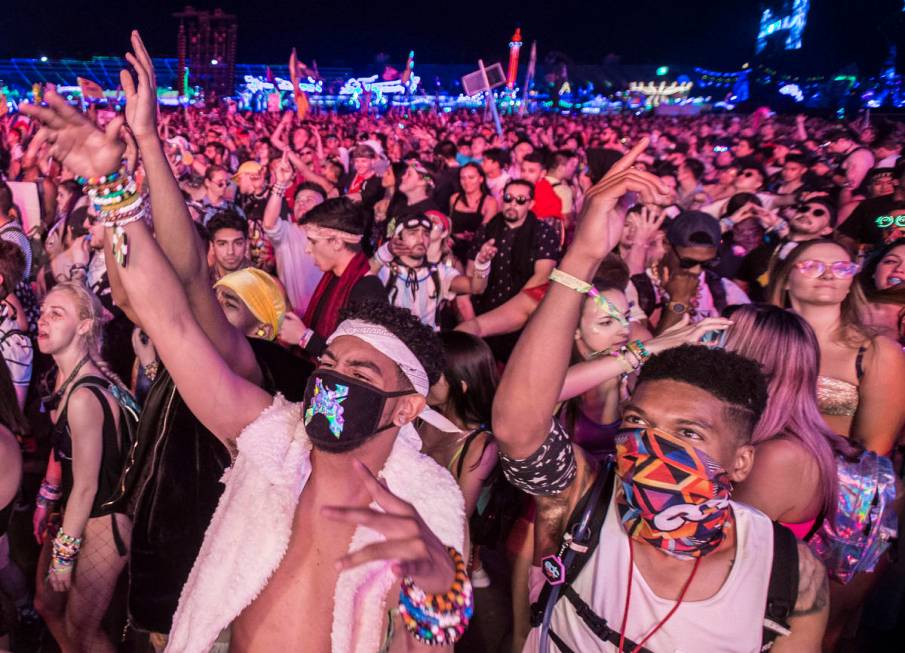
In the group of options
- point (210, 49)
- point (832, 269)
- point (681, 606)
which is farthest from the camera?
point (210, 49)

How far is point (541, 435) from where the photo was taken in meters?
1.75

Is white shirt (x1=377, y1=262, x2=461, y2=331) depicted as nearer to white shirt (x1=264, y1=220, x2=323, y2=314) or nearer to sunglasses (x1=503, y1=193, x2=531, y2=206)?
white shirt (x1=264, y1=220, x2=323, y2=314)

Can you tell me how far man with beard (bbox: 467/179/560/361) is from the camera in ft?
18.0

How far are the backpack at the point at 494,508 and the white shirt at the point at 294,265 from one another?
7.62 feet

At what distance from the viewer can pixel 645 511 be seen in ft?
5.82

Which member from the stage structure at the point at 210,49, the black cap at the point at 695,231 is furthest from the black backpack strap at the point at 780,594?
the stage structure at the point at 210,49

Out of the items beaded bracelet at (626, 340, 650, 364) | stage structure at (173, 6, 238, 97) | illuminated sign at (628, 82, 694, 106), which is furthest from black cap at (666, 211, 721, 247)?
illuminated sign at (628, 82, 694, 106)

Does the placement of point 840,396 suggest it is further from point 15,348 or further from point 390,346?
point 15,348

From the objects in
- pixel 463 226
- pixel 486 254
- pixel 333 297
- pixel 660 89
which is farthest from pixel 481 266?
pixel 660 89

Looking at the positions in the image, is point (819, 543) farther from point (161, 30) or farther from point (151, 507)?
point (161, 30)

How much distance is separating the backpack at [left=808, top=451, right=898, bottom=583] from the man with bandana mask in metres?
0.81

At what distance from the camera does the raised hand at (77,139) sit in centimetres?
176

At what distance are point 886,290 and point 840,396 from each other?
850 mm

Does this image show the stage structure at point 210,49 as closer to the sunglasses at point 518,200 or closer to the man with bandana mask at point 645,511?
the sunglasses at point 518,200
